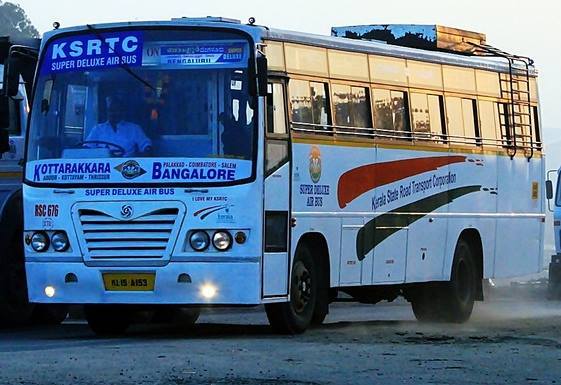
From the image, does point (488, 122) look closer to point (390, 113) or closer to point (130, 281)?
point (390, 113)

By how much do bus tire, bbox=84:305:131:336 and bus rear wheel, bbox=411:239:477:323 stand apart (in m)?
4.80

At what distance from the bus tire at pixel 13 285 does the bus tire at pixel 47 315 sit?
621 millimetres

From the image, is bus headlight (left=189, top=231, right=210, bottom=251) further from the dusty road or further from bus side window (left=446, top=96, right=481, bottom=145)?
bus side window (left=446, top=96, right=481, bottom=145)

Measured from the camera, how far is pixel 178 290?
17.5 m

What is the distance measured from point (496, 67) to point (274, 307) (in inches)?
276

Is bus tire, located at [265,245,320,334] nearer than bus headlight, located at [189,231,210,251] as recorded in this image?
No

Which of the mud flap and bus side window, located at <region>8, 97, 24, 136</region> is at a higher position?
bus side window, located at <region>8, 97, 24, 136</region>

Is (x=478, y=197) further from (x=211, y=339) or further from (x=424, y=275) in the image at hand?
(x=211, y=339)

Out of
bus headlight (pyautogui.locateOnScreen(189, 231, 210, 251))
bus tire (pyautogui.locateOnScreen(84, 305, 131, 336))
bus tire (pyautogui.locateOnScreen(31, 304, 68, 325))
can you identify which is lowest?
bus tire (pyautogui.locateOnScreen(84, 305, 131, 336))

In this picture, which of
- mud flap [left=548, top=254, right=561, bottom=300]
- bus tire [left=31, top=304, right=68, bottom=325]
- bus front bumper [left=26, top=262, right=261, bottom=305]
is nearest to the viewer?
bus front bumper [left=26, top=262, right=261, bottom=305]

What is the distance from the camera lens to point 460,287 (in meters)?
23.0

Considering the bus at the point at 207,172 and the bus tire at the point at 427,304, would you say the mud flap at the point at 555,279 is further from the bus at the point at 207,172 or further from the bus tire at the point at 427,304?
the bus at the point at 207,172

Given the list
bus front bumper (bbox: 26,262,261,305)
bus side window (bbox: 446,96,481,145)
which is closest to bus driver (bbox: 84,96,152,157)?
bus front bumper (bbox: 26,262,261,305)

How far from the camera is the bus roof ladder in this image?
24188 mm
